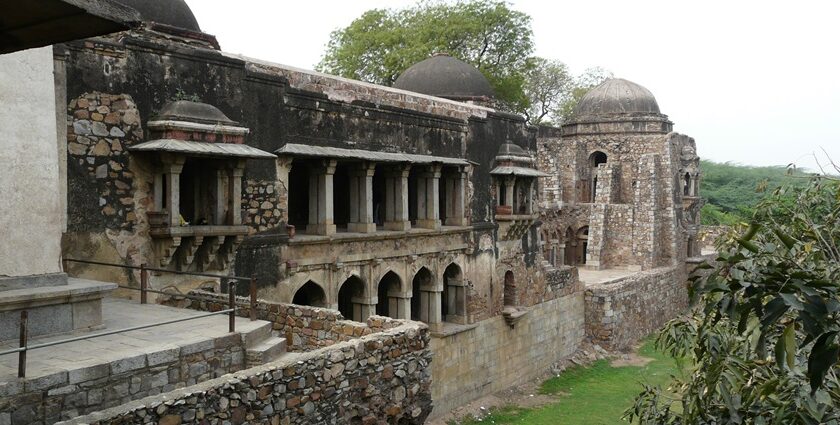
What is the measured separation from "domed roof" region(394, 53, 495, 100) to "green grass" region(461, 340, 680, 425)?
794 cm

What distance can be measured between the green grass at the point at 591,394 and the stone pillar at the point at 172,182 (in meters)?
7.81

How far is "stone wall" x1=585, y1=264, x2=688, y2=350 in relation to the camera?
21.2m

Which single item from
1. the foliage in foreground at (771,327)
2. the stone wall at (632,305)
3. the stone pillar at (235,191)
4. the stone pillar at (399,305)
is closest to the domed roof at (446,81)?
the stone wall at (632,305)

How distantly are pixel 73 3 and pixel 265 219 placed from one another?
28.7 feet

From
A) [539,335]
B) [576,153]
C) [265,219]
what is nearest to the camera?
[265,219]

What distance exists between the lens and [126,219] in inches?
369

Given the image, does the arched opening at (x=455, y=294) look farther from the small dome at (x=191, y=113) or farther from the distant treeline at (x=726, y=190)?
the distant treeline at (x=726, y=190)

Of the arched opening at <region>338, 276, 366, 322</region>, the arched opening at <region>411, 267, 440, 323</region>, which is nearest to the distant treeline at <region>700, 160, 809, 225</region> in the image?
the arched opening at <region>411, 267, 440, 323</region>

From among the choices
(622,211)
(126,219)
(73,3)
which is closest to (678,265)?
(622,211)

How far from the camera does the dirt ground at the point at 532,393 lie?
49.6 ft

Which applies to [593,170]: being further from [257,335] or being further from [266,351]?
[266,351]

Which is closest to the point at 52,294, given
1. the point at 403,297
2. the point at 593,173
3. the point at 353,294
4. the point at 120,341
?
the point at 120,341

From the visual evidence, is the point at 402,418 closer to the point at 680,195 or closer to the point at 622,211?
the point at 622,211

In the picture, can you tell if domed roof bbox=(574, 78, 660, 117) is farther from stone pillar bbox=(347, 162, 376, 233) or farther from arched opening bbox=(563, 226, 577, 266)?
stone pillar bbox=(347, 162, 376, 233)
